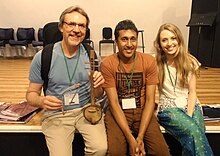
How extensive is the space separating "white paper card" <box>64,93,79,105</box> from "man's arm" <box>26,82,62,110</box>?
0.18 meters

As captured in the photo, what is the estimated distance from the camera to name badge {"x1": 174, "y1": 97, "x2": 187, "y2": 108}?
6.39 ft

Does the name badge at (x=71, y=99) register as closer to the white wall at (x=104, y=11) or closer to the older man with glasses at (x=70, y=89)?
the older man with glasses at (x=70, y=89)

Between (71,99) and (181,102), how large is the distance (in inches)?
35.9

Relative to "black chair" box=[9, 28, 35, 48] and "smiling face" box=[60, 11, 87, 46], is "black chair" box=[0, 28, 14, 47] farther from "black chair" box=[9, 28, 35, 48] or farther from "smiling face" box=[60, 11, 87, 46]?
"smiling face" box=[60, 11, 87, 46]

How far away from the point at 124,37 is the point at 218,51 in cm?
475

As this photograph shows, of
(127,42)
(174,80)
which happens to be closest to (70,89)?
(127,42)

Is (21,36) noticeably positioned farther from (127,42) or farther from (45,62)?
(127,42)

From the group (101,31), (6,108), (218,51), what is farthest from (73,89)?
(101,31)

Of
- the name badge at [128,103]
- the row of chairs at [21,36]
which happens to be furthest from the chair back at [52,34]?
the row of chairs at [21,36]

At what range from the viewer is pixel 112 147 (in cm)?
162

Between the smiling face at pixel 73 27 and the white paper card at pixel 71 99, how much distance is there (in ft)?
1.24

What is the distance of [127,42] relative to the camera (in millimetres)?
1748

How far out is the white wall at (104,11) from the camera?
7.52m

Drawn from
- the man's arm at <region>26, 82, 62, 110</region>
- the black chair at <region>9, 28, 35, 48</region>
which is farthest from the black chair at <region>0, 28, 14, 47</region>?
the man's arm at <region>26, 82, 62, 110</region>
